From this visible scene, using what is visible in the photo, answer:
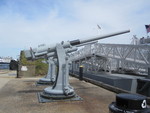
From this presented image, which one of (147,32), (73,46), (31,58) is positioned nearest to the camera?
(31,58)

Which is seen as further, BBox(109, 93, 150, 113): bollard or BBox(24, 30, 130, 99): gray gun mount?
BBox(24, 30, 130, 99): gray gun mount

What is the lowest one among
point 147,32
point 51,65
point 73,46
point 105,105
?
point 105,105

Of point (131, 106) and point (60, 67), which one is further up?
point (60, 67)

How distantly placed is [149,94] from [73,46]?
175 inches

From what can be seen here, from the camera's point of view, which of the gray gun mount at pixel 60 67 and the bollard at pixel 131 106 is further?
the gray gun mount at pixel 60 67

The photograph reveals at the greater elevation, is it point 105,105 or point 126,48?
point 126,48

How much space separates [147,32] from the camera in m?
24.8

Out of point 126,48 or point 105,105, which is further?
point 126,48

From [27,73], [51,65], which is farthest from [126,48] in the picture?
[27,73]

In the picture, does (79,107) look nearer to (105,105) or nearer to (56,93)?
(105,105)

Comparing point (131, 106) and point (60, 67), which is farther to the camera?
point (60, 67)

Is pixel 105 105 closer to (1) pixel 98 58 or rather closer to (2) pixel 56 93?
(2) pixel 56 93

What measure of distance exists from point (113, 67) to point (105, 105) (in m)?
21.8

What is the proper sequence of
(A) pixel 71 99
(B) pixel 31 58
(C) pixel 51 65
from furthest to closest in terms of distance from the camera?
(C) pixel 51 65 → (B) pixel 31 58 → (A) pixel 71 99
